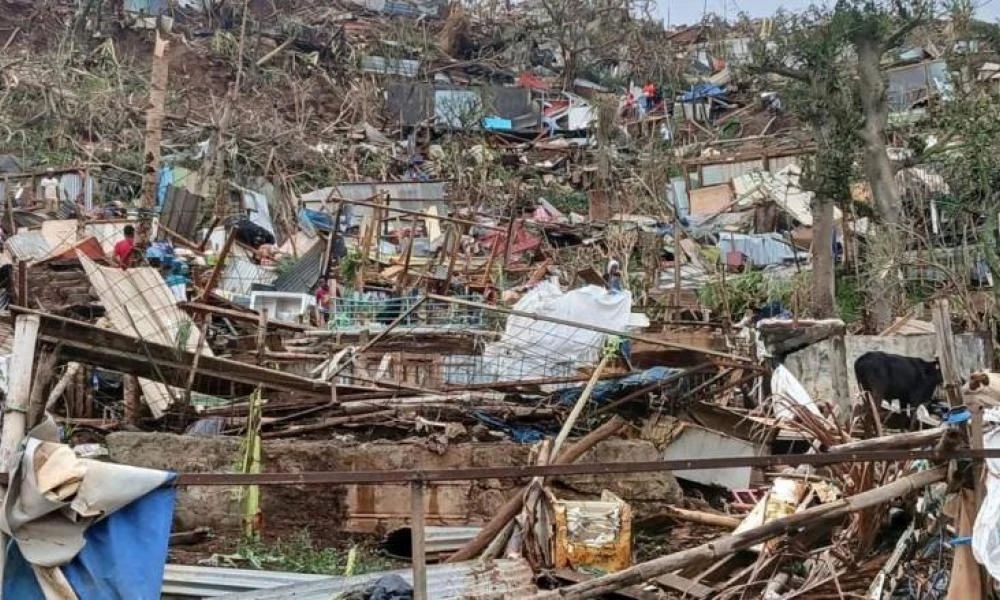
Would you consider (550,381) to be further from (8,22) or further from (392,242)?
(8,22)

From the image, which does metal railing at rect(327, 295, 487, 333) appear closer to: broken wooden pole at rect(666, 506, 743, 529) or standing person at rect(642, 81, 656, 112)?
broken wooden pole at rect(666, 506, 743, 529)

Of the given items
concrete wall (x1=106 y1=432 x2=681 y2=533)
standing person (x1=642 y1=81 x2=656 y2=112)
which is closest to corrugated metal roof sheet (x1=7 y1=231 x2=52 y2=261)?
concrete wall (x1=106 y1=432 x2=681 y2=533)

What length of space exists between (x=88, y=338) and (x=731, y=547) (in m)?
4.02

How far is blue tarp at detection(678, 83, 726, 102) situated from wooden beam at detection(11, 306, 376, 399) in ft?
66.9

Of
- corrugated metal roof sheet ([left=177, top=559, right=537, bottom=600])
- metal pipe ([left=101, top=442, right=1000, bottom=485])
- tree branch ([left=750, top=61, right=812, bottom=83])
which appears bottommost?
corrugated metal roof sheet ([left=177, top=559, right=537, bottom=600])

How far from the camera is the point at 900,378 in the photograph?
27.0 ft

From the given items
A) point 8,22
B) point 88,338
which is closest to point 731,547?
point 88,338

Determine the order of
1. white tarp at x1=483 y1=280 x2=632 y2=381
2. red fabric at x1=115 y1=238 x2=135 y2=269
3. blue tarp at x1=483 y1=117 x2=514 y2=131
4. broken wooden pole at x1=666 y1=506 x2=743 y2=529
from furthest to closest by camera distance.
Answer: blue tarp at x1=483 y1=117 x2=514 y2=131 → red fabric at x1=115 y1=238 x2=135 y2=269 → white tarp at x1=483 y1=280 x2=632 y2=381 → broken wooden pole at x1=666 y1=506 x2=743 y2=529

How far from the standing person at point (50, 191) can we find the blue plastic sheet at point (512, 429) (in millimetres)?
10223

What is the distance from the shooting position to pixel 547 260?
16734 millimetres

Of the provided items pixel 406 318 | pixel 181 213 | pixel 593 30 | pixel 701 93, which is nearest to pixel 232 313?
pixel 406 318

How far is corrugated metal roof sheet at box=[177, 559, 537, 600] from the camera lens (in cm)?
539

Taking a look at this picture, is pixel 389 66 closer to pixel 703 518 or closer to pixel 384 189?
pixel 384 189

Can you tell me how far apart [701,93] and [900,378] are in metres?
19.7
